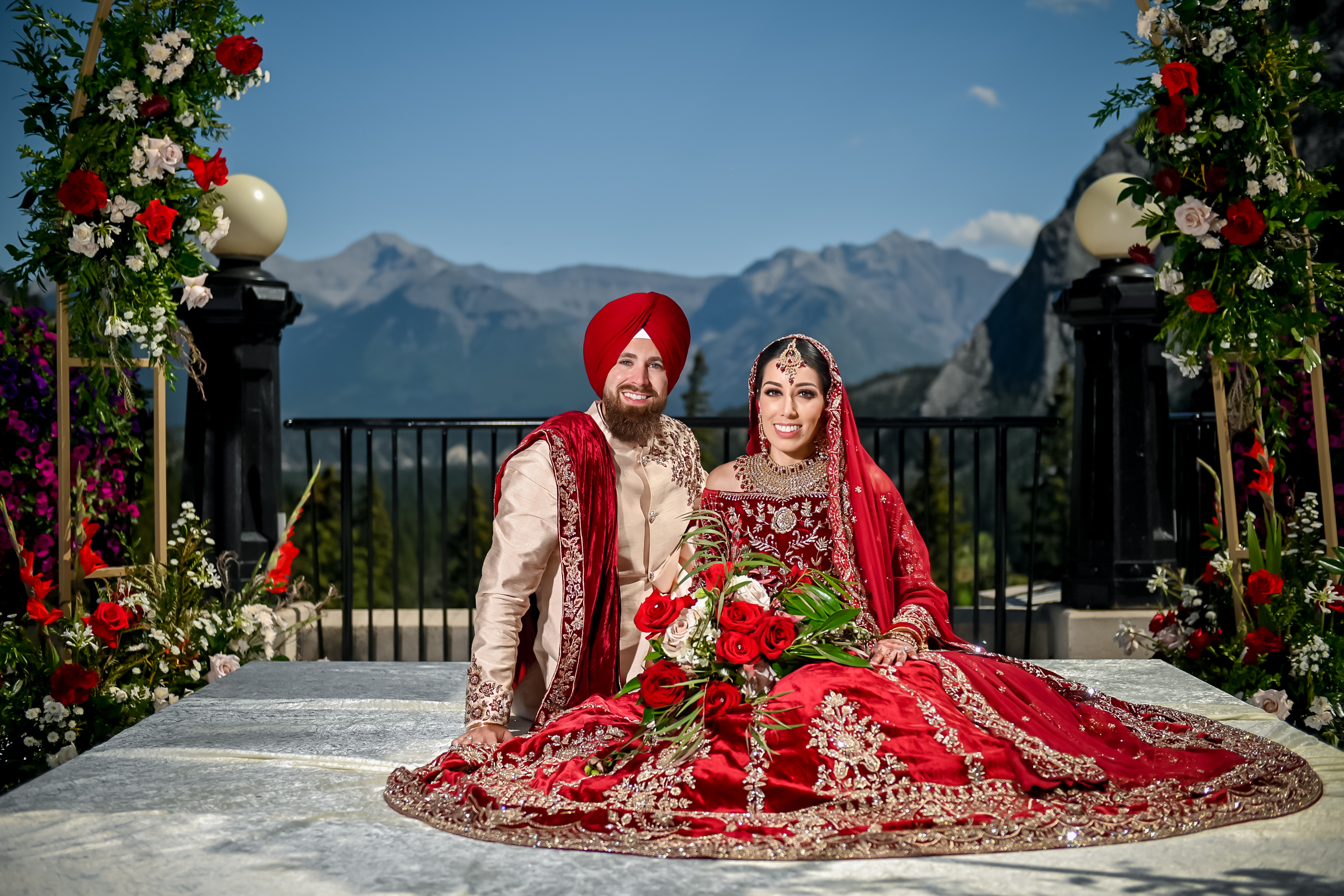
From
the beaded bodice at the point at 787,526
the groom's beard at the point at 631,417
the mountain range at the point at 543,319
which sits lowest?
the beaded bodice at the point at 787,526

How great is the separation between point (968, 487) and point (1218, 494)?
1981 cm

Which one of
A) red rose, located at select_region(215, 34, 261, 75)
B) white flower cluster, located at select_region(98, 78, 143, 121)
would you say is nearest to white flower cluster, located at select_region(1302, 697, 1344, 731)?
red rose, located at select_region(215, 34, 261, 75)

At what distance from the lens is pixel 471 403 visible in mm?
36125

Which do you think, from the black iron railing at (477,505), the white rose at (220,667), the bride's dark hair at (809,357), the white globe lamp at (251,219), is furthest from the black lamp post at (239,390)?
the bride's dark hair at (809,357)

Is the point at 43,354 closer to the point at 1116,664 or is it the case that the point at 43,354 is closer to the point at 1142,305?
the point at 1116,664

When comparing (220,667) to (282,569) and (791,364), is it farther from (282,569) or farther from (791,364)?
(791,364)

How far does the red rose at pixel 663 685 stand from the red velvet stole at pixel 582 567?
1.37ft

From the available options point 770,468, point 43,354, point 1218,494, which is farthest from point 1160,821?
point 43,354

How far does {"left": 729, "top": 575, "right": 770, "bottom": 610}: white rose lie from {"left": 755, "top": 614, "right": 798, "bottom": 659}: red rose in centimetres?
6

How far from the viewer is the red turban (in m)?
2.86

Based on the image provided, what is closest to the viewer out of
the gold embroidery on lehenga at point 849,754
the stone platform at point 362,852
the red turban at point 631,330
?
the stone platform at point 362,852

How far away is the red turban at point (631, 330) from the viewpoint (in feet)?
9.39

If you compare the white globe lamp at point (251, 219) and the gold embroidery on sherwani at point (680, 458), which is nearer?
the gold embroidery on sherwani at point (680, 458)

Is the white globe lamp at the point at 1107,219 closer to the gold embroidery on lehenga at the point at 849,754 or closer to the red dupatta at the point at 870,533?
the red dupatta at the point at 870,533
